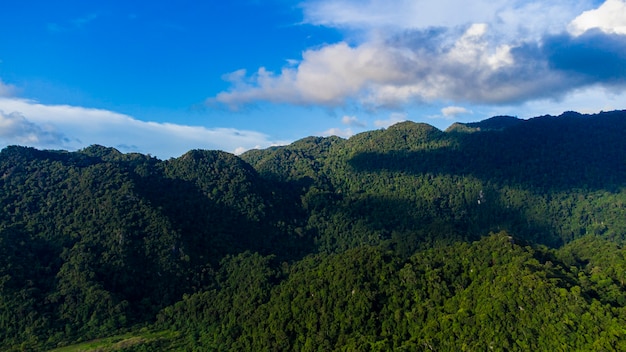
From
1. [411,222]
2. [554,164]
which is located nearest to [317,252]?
[411,222]

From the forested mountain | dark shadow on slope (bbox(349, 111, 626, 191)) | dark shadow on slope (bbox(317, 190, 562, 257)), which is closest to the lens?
the forested mountain

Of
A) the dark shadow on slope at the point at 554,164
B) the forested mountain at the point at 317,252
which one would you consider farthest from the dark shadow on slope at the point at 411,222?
the dark shadow on slope at the point at 554,164

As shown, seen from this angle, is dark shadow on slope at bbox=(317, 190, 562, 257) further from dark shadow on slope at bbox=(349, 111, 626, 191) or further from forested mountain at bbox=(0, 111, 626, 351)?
dark shadow on slope at bbox=(349, 111, 626, 191)

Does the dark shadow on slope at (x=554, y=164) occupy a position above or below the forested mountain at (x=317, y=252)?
above

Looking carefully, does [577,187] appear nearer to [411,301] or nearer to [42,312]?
[411,301]

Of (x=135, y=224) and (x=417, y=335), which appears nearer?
(x=417, y=335)

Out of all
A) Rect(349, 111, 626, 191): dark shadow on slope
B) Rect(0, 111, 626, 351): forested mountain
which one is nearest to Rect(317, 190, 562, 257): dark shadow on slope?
Rect(0, 111, 626, 351): forested mountain

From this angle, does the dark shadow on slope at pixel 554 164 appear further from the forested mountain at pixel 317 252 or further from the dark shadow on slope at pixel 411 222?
the dark shadow on slope at pixel 411 222

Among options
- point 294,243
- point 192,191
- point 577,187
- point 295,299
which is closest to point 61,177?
point 192,191
